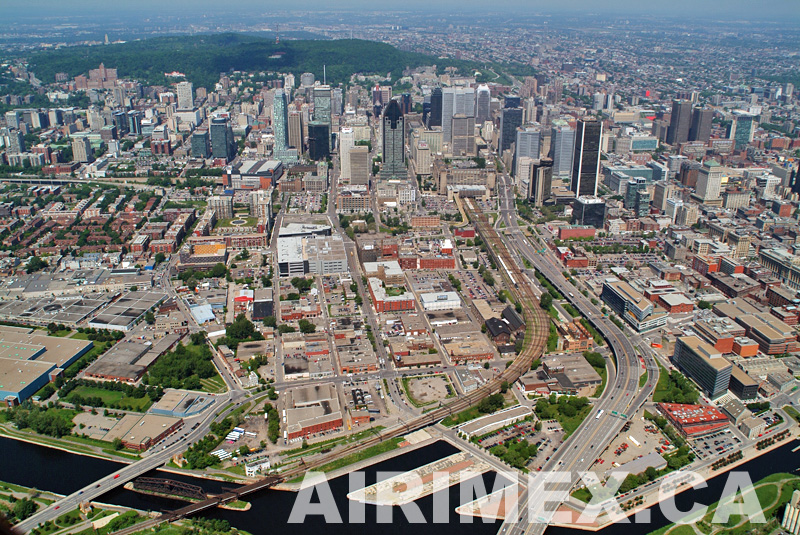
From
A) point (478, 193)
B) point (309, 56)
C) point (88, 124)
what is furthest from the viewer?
point (309, 56)

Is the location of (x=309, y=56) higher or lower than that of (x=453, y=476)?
higher

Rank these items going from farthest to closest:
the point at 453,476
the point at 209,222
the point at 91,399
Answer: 1. the point at 209,222
2. the point at 91,399
3. the point at 453,476

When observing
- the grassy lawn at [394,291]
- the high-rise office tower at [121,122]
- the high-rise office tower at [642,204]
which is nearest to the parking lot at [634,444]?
the grassy lawn at [394,291]

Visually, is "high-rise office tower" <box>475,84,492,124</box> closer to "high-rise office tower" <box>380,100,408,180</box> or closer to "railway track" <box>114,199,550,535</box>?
"high-rise office tower" <box>380,100,408,180</box>

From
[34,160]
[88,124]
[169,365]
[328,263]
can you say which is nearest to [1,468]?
[169,365]

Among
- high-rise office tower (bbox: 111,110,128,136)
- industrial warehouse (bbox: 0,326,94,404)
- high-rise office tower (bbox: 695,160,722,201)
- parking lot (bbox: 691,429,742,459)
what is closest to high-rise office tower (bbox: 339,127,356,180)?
high-rise office tower (bbox: 695,160,722,201)

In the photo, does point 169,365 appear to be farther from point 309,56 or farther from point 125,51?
point 125,51
